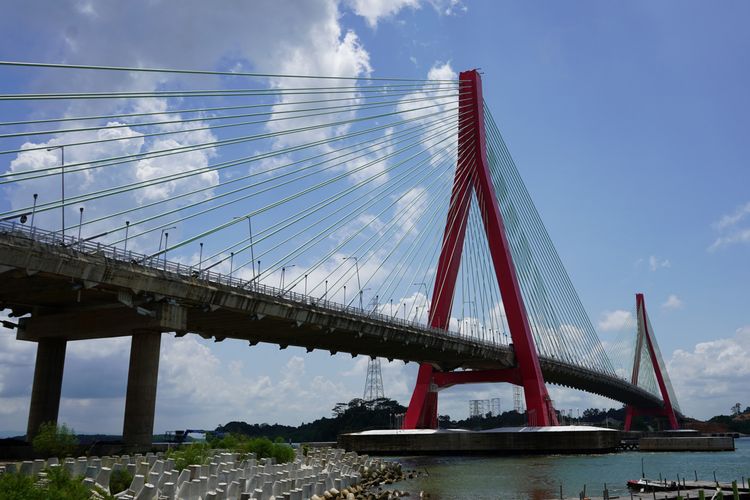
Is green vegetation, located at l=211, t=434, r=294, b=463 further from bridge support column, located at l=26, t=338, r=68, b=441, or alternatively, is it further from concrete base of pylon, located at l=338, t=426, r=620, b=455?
concrete base of pylon, located at l=338, t=426, r=620, b=455

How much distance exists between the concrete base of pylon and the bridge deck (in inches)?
274

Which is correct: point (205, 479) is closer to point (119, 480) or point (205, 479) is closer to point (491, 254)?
point (119, 480)

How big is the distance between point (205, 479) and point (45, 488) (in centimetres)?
613

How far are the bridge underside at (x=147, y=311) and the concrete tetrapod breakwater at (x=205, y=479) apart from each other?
7.78m

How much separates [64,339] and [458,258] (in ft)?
93.7

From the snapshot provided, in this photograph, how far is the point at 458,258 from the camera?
5544 cm

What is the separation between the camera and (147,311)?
33.3 meters

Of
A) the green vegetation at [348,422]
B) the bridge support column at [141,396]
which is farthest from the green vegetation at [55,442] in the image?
the green vegetation at [348,422]

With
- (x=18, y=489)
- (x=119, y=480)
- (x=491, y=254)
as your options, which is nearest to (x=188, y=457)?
(x=119, y=480)

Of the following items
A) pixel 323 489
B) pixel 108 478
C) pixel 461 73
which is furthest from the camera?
pixel 461 73

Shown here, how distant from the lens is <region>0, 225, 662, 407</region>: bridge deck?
2905 cm

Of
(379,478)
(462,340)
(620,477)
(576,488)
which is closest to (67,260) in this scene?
(379,478)

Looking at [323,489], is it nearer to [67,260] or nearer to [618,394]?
[67,260]

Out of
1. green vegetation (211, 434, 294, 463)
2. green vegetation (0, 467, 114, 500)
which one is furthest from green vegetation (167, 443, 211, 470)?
green vegetation (0, 467, 114, 500)
